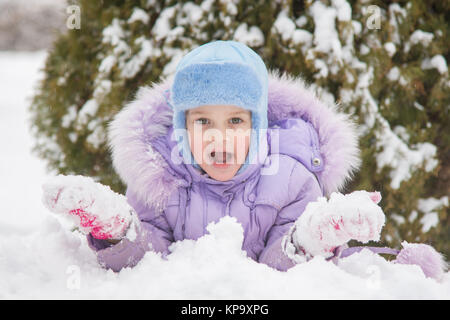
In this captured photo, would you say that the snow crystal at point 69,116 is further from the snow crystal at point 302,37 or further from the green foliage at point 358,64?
the snow crystal at point 302,37

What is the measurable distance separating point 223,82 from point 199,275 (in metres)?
0.67

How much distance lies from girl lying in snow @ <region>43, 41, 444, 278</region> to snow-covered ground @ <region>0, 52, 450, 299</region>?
118 millimetres

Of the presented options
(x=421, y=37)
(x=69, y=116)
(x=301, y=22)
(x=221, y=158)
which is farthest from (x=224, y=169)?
(x=69, y=116)

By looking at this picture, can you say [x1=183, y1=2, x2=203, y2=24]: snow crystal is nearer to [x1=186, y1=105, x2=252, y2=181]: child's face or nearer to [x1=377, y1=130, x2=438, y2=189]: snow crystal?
[x1=186, y1=105, x2=252, y2=181]: child's face

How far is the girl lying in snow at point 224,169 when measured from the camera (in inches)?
62.1

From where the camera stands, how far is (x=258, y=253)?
190 centimetres

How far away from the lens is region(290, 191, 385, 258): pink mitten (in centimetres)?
138

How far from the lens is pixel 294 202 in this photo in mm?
1913

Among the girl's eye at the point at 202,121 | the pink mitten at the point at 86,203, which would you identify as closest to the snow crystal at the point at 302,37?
the girl's eye at the point at 202,121

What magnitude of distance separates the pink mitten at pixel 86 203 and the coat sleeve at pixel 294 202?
562mm

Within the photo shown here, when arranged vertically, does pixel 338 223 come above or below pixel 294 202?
above

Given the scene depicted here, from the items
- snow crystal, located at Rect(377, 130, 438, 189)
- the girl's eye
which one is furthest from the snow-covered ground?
snow crystal, located at Rect(377, 130, 438, 189)

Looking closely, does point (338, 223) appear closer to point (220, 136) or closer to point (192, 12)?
point (220, 136)
